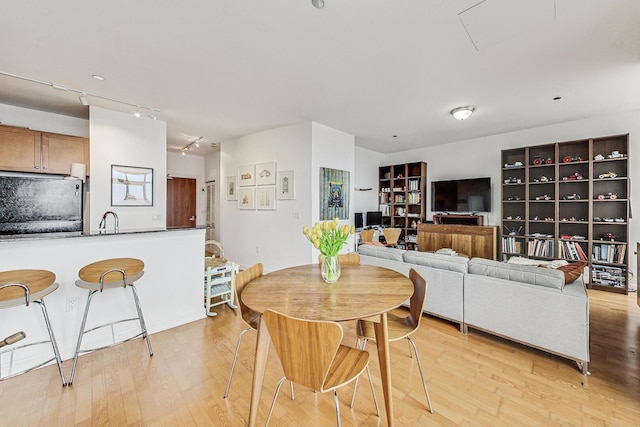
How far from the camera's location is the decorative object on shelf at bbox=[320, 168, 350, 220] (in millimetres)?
4477

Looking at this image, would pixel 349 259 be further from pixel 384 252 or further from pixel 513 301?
pixel 513 301

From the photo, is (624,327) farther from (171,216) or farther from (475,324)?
(171,216)

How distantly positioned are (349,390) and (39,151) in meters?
4.83

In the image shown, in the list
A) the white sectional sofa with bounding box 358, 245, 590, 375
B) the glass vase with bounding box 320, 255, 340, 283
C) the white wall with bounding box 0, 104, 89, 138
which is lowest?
the white sectional sofa with bounding box 358, 245, 590, 375

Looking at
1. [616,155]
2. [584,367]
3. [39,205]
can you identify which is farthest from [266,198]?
[616,155]

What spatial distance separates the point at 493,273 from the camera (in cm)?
245

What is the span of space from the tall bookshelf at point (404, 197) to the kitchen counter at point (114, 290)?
4726 millimetres

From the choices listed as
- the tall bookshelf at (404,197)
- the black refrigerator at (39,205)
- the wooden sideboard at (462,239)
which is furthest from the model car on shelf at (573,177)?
the black refrigerator at (39,205)

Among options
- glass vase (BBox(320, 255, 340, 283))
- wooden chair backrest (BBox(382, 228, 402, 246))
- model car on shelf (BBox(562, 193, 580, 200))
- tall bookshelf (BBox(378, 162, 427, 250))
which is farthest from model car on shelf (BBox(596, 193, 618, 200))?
glass vase (BBox(320, 255, 340, 283))

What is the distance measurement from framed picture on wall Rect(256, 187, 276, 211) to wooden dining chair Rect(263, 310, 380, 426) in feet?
12.3

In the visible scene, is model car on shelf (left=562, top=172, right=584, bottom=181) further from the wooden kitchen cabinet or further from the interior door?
the interior door

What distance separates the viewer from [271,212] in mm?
4871

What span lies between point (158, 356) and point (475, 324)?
2.94m

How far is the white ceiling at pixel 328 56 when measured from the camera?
74.0 inches
